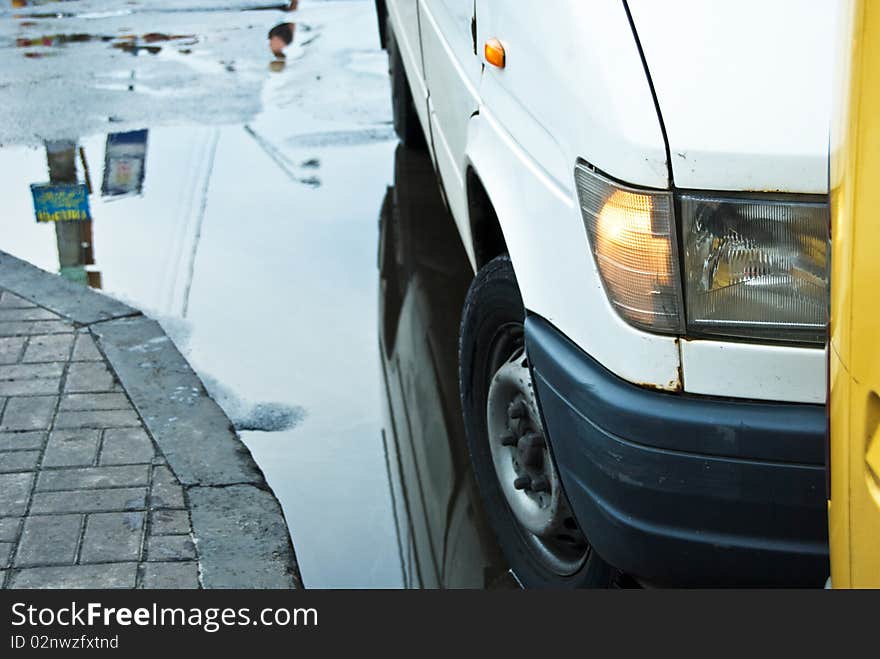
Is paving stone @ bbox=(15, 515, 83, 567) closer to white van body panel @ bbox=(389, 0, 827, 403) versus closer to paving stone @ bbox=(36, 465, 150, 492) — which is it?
paving stone @ bbox=(36, 465, 150, 492)

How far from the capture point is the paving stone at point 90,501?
11.8 ft

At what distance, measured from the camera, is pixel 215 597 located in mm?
2994

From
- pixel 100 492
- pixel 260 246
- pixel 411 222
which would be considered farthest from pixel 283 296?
pixel 100 492

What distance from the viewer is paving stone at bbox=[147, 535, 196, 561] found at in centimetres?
335

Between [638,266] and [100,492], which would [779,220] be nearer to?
[638,266]

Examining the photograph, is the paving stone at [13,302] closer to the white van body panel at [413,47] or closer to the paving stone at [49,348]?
the paving stone at [49,348]

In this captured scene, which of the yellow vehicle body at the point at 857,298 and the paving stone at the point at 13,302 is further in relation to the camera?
the paving stone at the point at 13,302

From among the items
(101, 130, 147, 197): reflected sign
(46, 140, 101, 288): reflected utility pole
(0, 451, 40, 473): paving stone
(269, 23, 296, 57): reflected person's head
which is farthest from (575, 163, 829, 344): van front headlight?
(269, 23, 296, 57): reflected person's head

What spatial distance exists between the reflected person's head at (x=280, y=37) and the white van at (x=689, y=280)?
25.2 ft

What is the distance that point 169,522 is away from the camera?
351 centimetres

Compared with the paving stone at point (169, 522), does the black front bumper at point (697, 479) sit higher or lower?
higher

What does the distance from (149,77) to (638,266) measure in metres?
7.43

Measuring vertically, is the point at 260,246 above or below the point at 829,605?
below

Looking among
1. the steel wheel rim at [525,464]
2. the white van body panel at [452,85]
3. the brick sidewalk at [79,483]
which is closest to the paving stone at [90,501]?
the brick sidewalk at [79,483]
